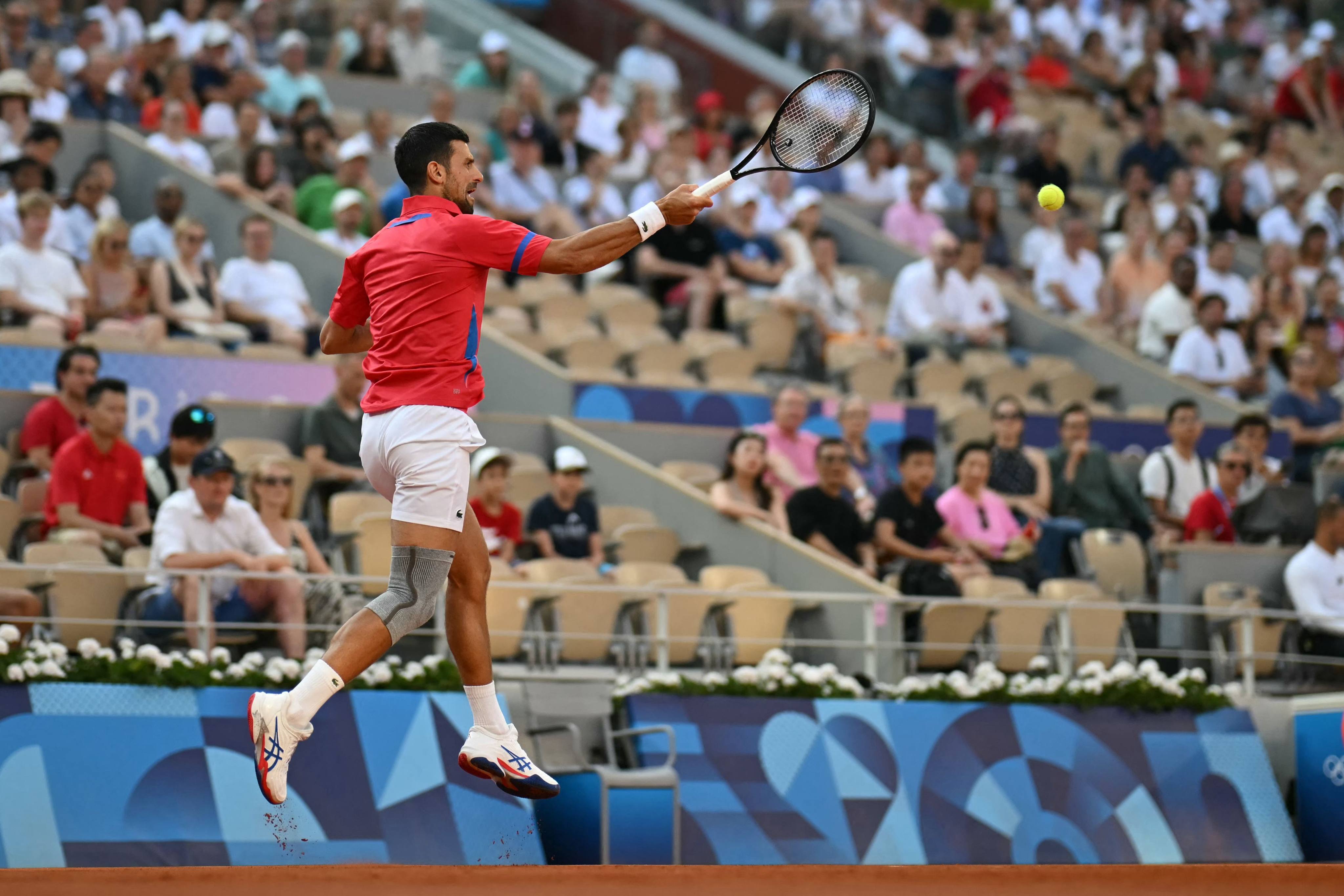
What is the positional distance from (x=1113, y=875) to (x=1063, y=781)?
4563 mm

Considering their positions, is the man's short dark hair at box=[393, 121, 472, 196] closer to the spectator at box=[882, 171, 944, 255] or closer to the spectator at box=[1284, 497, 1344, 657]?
the spectator at box=[1284, 497, 1344, 657]

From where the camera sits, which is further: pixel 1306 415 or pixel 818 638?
pixel 1306 415

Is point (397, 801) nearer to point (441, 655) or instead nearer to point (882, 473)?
point (441, 655)

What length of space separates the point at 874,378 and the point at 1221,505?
3.10 meters

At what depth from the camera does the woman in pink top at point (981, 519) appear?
11578 millimetres

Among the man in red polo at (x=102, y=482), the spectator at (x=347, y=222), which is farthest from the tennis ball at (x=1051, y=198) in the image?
the spectator at (x=347, y=222)

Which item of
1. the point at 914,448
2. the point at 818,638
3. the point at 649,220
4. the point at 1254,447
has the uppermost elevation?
the point at 649,220

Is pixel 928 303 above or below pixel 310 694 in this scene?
above

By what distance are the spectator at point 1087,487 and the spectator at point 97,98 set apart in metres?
7.99

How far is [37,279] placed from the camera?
38.9ft

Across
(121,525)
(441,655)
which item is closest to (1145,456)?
(441,655)

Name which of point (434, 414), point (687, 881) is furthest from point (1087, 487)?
point (687, 881)

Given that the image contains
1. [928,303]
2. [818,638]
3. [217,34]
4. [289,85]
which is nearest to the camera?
[818,638]

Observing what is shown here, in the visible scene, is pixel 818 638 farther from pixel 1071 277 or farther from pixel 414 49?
pixel 414 49
